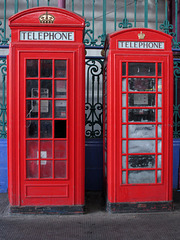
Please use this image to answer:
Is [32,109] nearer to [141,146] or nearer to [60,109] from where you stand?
[60,109]

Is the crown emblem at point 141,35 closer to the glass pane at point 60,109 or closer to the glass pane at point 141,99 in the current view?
the glass pane at point 141,99

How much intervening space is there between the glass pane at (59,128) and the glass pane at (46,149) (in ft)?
0.55

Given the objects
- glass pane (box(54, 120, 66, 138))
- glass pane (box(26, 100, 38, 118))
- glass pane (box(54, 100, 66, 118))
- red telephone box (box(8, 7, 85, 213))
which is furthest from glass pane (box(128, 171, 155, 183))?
glass pane (box(26, 100, 38, 118))

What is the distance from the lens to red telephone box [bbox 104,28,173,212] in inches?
162

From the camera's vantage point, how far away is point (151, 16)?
643 cm

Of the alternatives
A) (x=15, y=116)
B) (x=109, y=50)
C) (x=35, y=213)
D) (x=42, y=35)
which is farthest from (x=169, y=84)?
(x=35, y=213)

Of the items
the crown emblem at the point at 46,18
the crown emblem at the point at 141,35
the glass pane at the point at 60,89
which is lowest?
the glass pane at the point at 60,89

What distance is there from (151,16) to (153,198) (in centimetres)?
424

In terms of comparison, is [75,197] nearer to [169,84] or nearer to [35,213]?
[35,213]

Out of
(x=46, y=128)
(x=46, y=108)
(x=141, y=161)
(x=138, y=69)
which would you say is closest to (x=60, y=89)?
(x=46, y=108)

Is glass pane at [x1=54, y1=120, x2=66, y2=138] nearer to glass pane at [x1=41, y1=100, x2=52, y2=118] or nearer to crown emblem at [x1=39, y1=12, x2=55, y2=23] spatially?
glass pane at [x1=41, y1=100, x2=52, y2=118]

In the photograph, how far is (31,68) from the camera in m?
4.03

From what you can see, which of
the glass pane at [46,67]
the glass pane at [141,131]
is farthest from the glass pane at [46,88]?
the glass pane at [141,131]

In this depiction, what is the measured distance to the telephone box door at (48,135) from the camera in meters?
4.05
